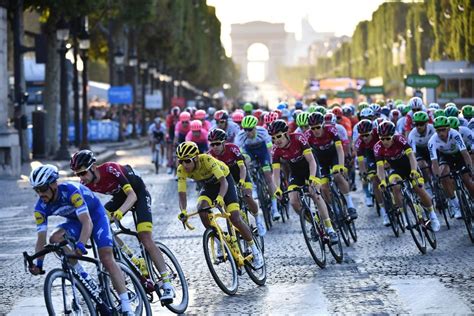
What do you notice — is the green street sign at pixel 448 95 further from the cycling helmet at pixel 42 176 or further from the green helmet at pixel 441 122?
the cycling helmet at pixel 42 176

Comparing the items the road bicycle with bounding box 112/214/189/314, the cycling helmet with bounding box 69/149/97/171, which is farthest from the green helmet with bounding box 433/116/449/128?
the cycling helmet with bounding box 69/149/97/171

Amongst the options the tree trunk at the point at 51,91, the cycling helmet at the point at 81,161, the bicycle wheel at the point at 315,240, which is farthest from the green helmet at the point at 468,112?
the tree trunk at the point at 51,91

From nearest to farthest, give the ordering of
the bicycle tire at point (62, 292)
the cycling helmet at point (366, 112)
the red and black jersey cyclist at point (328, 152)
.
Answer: the bicycle tire at point (62, 292), the red and black jersey cyclist at point (328, 152), the cycling helmet at point (366, 112)

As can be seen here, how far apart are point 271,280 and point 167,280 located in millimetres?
2421

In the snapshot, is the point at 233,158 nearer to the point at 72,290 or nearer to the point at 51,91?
the point at 72,290

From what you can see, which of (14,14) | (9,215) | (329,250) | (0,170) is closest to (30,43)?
(14,14)

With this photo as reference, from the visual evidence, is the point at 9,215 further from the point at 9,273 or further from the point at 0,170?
the point at 0,170

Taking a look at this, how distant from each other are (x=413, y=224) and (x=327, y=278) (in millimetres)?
2510

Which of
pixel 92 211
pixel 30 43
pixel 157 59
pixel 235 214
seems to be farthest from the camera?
pixel 157 59

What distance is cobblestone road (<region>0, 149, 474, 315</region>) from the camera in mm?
11863

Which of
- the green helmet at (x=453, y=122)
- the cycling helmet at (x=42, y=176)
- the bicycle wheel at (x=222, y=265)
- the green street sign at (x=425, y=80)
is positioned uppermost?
the green street sign at (x=425, y=80)

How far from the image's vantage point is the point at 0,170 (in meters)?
32.3

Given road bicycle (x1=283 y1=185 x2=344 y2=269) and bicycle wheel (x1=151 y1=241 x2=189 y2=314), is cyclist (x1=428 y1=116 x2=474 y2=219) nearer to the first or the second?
road bicycle (x1=283 y1=185 x2=344 y2=269)

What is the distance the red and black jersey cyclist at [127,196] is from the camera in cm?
1124
